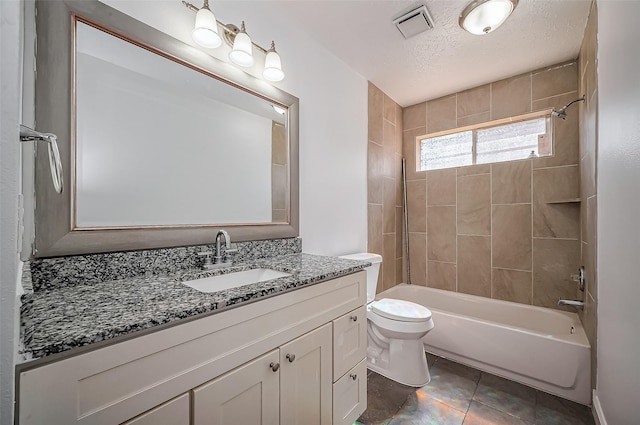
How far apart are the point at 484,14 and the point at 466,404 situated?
2322 mm

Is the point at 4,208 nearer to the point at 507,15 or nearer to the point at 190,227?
the point at 190,227

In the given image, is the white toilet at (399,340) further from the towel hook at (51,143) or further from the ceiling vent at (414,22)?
the ceiling vent at (414,22)

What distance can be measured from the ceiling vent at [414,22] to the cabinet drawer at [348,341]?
1.77m

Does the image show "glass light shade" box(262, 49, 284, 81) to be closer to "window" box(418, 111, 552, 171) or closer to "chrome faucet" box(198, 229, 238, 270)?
"chrome faucet" box(198, 229, 238, 270)

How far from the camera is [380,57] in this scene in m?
2.09

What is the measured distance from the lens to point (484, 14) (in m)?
1.54

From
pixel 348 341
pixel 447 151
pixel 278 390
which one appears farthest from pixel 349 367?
pixel 447 151

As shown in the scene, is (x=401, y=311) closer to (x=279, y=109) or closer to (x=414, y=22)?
(x=279, y=109)

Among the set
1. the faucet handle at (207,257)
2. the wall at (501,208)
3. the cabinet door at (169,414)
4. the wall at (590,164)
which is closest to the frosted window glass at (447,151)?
the wall at (501,208)

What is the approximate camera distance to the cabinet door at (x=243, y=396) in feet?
2.41

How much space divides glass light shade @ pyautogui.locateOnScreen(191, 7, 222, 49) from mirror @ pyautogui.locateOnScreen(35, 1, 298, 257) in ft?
0.23

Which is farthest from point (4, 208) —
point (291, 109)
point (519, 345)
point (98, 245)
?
point (519, 345)

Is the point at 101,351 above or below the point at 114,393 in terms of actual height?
above

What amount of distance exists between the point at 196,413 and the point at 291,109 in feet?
5.18
